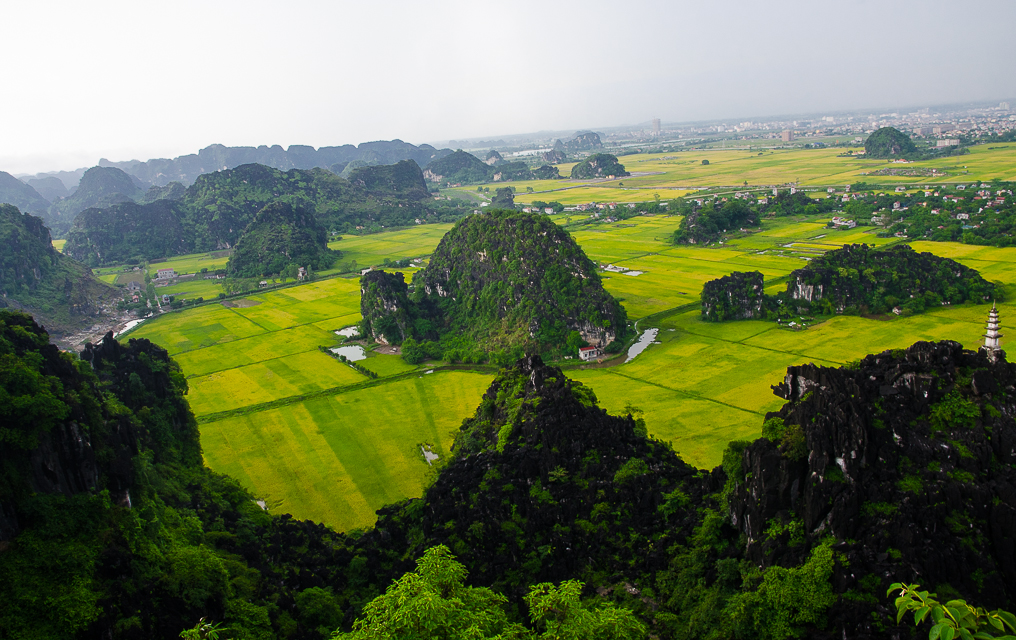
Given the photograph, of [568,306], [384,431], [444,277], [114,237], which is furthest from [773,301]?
[114,237]

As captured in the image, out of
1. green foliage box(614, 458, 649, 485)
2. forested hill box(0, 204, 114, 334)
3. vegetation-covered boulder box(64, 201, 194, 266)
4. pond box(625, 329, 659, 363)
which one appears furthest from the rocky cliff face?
vegetation-covered boulder box(64, 201, 194, 266)

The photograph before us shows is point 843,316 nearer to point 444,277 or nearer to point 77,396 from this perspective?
point 444,277

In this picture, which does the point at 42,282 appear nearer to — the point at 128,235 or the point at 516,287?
the point at 128,235

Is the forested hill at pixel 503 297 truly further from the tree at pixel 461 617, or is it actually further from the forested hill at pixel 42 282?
the forested hill at pixel 42 282

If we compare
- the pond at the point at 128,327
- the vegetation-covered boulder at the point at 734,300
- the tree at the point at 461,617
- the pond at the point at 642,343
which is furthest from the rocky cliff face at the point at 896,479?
the pond at the point at 128,327

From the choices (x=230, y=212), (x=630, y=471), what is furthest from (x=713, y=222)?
(x=230, y=212)

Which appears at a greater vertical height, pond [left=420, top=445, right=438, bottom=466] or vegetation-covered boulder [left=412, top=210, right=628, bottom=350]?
vegetation-covered boulder [left=412, top=210, right=628, bottom=350]

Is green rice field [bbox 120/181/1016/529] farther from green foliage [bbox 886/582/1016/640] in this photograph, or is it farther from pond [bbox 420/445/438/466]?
green foliage [bbox 886/582/1016/640]
